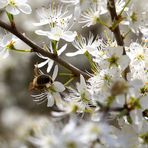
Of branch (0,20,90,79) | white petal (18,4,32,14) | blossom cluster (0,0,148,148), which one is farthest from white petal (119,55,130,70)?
white petal (18,4,32,14)

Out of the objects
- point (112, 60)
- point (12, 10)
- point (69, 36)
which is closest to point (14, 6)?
point (12, 10)

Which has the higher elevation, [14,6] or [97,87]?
[14,6]

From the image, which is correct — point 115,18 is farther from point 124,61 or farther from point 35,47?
point 35,47

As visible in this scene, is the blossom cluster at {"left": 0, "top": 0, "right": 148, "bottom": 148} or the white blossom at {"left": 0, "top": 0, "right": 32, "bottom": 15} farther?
the white blossom at {"left": 0, "top": 0, "right": 32, "bottom": 15}

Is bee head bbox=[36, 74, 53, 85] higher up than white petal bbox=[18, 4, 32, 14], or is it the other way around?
white petal bbox=[18, 4, 32, 14]

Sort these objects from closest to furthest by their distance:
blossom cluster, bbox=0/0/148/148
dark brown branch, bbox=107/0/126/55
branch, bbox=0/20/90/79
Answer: blossom cluster, bbox=0/0/148/148 < dark brown branch, bbox=107/0/126/55 < branch, bbox=0/20/90/79

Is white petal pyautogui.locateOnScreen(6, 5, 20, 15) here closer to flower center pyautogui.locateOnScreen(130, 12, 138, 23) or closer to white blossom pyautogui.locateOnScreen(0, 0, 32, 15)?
white blossom pyautogui.locateOnScreen(0, 0, 32, 15)

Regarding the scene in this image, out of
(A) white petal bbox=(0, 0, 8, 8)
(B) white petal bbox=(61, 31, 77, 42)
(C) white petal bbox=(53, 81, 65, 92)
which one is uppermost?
(A) white petal bbox=(0, 0, 8, 8)

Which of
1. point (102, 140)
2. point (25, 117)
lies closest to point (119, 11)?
point (102, 140)

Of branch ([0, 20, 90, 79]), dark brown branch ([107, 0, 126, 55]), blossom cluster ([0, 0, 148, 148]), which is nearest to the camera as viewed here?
blossom cluster ([0, 0, 148, 148])

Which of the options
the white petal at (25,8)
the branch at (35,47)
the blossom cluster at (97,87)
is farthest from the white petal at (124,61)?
the white petal at (25,8)
